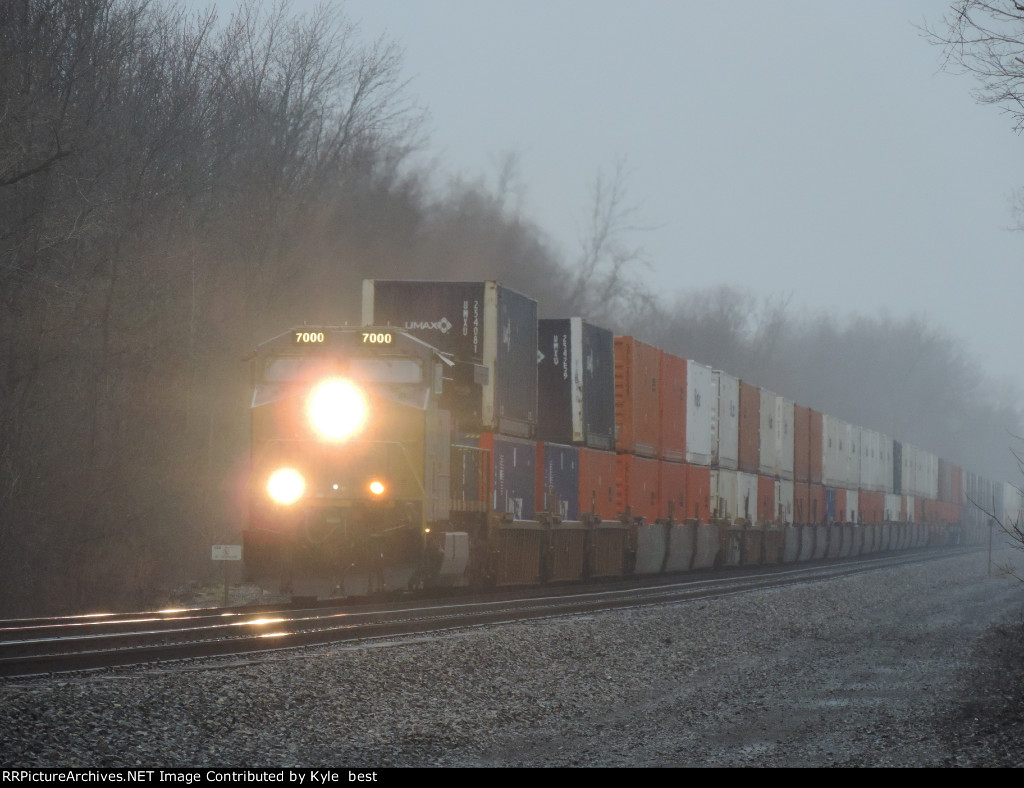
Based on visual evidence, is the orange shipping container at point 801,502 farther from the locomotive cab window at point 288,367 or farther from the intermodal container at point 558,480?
the locomotive cab window at point 288,367

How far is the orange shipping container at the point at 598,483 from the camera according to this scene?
2311cm

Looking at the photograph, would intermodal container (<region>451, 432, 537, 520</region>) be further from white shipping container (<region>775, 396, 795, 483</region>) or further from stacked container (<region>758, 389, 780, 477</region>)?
white shipping container (<region>775, 396, 795, 483</region>)

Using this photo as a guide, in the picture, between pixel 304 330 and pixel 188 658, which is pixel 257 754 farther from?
pixel 304 330

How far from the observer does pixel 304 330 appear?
16.8m

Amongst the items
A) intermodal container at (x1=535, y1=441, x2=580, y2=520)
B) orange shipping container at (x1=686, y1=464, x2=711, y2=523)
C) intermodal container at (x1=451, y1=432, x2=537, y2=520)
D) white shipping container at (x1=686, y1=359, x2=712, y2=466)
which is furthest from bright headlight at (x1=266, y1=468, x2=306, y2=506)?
orange shipping container at (x1=686, y1=464, x2=711, y2=523)

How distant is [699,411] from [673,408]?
2063mm

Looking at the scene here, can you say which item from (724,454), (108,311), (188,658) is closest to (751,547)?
(724,454)

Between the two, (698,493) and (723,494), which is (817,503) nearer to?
(723,494)

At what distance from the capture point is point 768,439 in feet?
113

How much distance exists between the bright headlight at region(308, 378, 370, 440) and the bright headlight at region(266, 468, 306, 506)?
2.19 ft

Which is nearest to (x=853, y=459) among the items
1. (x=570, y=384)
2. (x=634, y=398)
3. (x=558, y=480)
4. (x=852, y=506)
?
(x=852, y=506)

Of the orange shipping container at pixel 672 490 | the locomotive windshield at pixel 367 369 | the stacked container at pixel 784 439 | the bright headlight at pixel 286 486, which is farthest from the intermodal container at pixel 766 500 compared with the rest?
the bright headlight at pixel 286 486

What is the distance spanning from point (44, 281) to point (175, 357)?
20.2 feet

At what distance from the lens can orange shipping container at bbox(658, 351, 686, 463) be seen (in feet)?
87.5
